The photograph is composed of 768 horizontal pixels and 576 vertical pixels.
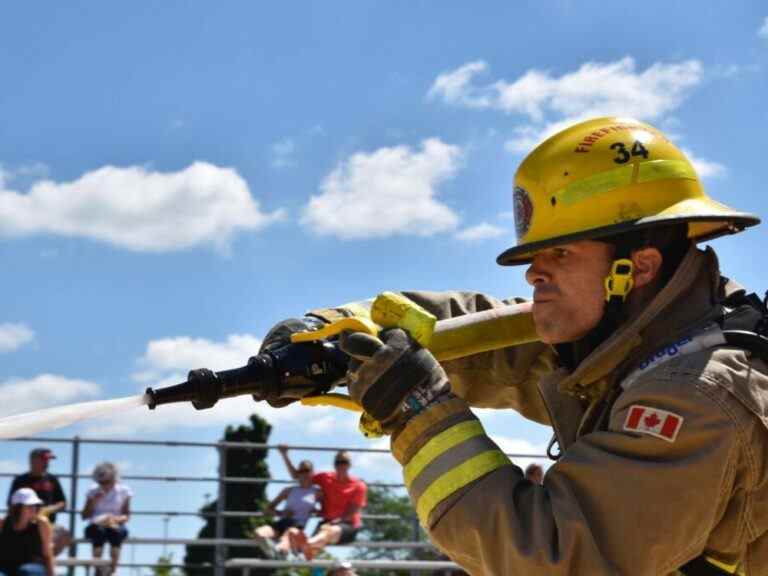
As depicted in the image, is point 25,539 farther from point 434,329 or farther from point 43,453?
point 434,329

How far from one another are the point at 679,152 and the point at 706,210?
0.66ft

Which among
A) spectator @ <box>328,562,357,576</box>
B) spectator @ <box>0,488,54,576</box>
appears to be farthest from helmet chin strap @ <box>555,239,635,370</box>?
spectator @ <box>328,562,357,576</box>

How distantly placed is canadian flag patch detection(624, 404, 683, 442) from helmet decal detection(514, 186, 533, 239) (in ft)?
2.08

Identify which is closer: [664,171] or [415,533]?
[664,171]

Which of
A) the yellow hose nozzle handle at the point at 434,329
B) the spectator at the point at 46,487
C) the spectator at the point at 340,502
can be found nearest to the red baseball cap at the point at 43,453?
the spectator at the point at 46,487

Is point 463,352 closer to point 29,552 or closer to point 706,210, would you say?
point 706,210

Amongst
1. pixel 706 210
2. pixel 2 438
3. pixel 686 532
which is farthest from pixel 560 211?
pixel 2 438

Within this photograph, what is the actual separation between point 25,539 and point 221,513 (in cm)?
203

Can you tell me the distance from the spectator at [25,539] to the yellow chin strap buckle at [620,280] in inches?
322

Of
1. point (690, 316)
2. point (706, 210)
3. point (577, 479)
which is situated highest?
point (706, 210)

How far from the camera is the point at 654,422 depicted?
9.49 feet

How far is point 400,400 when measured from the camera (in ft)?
9.84

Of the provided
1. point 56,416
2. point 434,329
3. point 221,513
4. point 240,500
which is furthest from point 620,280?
point 240,500

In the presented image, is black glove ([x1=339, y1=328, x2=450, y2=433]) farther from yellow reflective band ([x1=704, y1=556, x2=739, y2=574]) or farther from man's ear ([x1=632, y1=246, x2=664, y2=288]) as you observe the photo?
yellow reflective band ([x1=704, y1=556, x2=739, y2=574])
